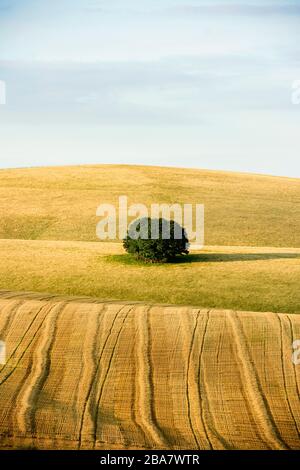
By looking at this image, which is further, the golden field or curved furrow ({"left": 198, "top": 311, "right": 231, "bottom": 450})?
the golden field

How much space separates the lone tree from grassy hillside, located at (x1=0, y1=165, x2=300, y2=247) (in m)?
14.4

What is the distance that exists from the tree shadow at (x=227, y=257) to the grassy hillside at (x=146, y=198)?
1090cm

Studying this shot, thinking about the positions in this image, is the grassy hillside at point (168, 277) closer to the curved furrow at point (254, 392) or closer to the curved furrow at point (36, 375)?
the curved furrow at point (254, 392)

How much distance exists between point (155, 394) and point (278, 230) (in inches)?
1486

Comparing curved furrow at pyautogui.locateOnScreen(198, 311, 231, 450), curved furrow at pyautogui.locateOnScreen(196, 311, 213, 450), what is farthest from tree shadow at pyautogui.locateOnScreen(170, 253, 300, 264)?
curved furrow at pyautogui.locateOnScreen(198, 311, 231, 450)

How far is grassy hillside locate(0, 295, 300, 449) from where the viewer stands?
47.3 feet

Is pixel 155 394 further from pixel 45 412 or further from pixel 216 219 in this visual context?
pixel 216 219

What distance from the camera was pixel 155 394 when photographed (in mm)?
16188

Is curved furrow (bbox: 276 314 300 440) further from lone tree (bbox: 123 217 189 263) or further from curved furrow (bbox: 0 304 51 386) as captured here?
lone tree (bbox: 123 217 189 263)

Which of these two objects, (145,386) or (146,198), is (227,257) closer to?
(145,386)

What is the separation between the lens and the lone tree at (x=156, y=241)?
32.6 m

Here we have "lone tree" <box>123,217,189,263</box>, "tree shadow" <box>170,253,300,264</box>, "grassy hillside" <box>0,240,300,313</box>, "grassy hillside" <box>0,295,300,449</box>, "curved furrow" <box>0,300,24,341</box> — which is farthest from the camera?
"tree shadow" <box>170,253,300,264</box>

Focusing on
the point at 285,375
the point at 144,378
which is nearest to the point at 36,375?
the point at 144,378
